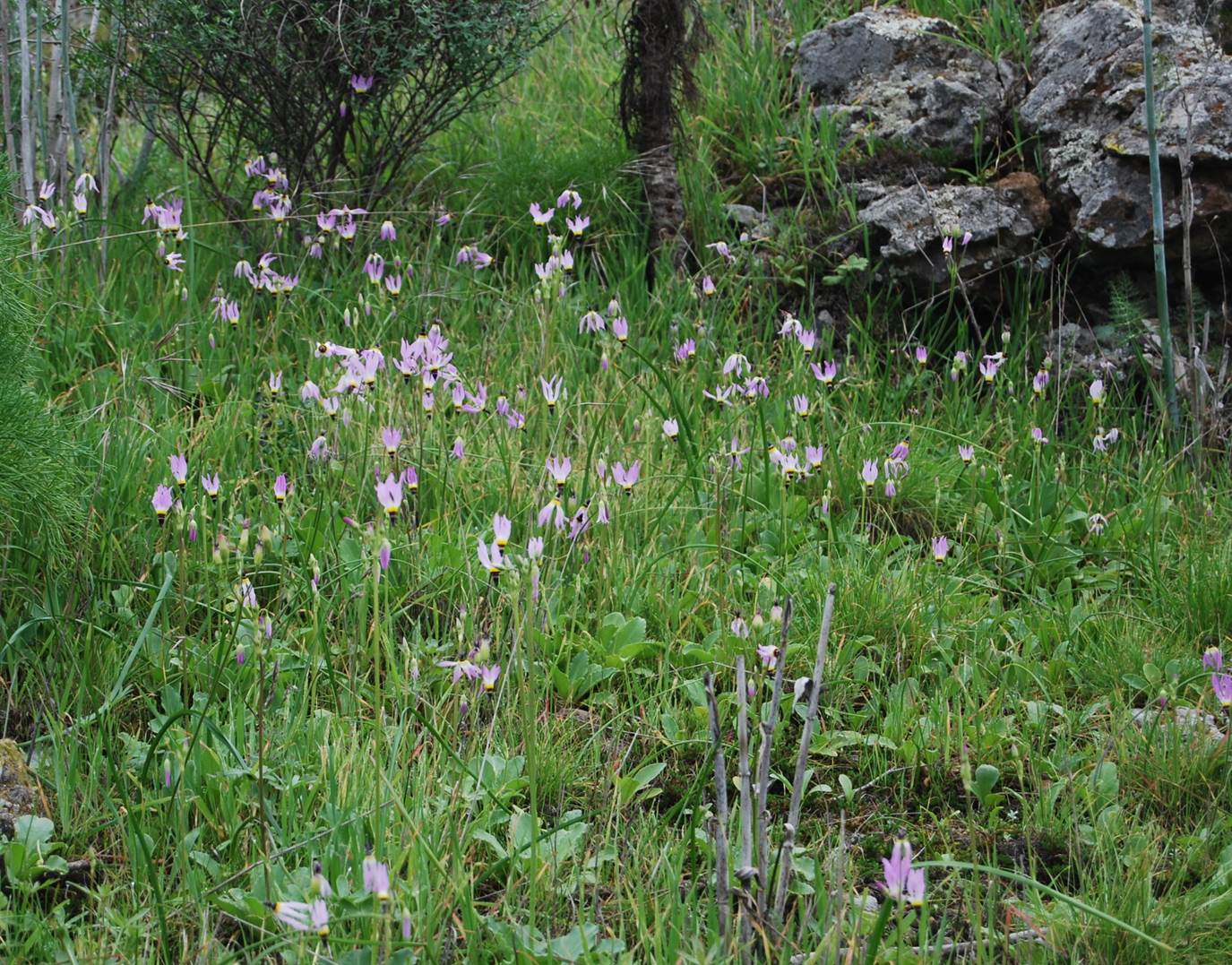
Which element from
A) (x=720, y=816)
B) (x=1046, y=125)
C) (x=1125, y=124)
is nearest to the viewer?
(x=720, y=816)

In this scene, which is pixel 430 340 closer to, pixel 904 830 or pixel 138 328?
pixel 138 328

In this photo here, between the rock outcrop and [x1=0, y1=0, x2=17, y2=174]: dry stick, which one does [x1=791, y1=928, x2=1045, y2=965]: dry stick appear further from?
[x1=0, y1=0, x2=17, y2=174]: dry stick

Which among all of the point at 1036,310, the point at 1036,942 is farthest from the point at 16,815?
the point at 1036,310

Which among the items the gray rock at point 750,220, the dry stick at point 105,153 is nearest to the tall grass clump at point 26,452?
the dry stick at point 105,153

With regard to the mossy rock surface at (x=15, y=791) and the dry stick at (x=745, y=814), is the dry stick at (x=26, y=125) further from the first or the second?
the dry stick at (x=745, y=814)

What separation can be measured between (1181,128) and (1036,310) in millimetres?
781

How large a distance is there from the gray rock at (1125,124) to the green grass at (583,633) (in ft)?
1.44

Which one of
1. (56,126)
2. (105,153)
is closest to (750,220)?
(105,153)

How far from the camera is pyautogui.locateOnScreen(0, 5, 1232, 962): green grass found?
1.91m

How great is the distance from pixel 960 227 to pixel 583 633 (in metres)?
2.54

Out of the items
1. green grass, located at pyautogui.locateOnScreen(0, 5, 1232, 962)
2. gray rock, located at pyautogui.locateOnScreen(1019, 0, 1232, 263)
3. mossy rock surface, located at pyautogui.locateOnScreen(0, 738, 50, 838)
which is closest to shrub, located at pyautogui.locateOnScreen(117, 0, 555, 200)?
green grass, located at pyautogui.locateOnScreen(0, 5, 1232, 962)

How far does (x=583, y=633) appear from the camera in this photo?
2.69 meters

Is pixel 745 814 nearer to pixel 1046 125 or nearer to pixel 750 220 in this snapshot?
pixel 750 220

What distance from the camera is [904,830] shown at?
225cm
